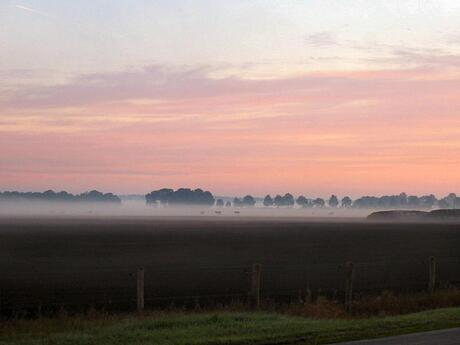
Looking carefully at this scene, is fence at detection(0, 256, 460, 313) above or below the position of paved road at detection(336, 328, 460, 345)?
below

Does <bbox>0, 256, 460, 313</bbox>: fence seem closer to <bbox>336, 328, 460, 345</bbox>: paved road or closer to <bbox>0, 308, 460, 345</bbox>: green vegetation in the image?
<bbox>0, 308, 460, 345</bbox>: green vegetation

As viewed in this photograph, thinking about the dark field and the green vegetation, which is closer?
the green vegetation

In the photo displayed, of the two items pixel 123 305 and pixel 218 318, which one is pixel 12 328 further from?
pixel 123 305

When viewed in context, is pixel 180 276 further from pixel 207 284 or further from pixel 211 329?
pixel 211 329

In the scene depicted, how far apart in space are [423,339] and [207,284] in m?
19.9

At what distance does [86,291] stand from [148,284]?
3.41 m

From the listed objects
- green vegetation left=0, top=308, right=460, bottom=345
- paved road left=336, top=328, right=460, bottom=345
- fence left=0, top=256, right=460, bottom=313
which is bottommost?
fence left=0, top=256, right=460, bottom=313

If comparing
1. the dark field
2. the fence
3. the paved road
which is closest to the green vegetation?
the paved road

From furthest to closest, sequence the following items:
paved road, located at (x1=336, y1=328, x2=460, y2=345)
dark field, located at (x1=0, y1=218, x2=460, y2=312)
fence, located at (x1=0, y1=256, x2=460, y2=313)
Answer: dark field, located at (x1=0, y1=218, x2=460, y2=312) < fence, located at (x1=0, y1=256, x2=460, y2=313) < paved road, located at (x1=336, y1=328, x2=460, y2=345)

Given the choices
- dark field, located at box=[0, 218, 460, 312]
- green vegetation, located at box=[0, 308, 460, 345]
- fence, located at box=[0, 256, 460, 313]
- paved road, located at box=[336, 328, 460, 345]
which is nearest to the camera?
paved road, located at box=[336, 328, 460, 345]

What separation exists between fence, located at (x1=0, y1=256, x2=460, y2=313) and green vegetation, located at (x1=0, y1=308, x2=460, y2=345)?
3.62 m

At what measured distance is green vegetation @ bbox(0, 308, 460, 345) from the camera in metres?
15.3

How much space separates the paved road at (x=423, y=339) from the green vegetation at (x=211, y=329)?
0.55m

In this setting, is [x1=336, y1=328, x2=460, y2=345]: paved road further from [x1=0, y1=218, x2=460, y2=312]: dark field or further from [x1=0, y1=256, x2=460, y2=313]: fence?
[x1=0, y1=218, x2=460, y2=312]: dark field
